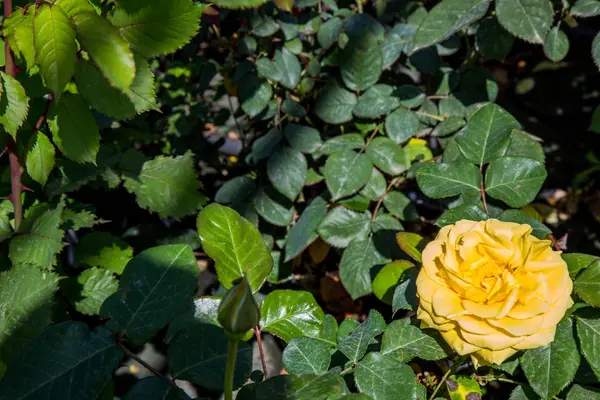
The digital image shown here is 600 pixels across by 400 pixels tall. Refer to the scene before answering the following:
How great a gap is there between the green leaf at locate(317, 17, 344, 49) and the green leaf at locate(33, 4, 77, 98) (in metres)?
0.86

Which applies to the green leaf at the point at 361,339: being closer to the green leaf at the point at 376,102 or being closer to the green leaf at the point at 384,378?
the green leaf at the point at 384,378

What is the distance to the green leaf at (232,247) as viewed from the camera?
0.77 metres

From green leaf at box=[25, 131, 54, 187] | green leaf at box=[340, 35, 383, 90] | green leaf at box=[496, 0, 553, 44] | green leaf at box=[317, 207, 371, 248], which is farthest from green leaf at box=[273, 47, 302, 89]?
green leaf at box=[25, 131, 54, 187]

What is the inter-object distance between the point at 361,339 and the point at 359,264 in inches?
19.2

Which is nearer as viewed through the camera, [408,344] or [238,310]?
[238,310]

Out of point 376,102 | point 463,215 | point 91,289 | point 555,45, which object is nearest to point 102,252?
point 91,289

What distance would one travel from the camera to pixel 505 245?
771 millimetres

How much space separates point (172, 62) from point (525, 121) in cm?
144

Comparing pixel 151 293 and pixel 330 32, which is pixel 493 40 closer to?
pixel 330 32

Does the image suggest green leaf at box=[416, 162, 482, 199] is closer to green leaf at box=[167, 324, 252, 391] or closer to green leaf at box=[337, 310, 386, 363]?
green leaf at box=[337, 310, 386, 363]

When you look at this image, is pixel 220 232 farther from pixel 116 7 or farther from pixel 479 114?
pixel 479 114

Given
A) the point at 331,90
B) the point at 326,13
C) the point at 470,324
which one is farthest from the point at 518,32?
the point at 470,324

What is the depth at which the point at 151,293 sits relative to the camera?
0.76 metres

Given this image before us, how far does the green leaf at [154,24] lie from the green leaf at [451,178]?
48 cm
